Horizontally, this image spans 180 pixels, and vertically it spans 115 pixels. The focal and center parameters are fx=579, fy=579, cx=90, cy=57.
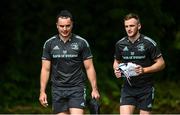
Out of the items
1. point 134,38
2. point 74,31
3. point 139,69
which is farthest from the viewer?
point 74,31

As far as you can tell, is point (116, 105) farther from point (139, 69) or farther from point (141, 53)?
point (139, 69)

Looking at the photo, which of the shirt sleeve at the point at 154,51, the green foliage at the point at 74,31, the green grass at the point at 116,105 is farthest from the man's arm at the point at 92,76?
the green foliage at the point at 74,31

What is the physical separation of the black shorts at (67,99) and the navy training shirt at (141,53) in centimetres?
85

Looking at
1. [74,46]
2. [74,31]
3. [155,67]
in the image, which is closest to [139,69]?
[155,67]

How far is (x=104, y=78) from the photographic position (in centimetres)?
1574

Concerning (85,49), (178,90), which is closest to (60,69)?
(85,49)

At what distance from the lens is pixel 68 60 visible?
28.8 feet

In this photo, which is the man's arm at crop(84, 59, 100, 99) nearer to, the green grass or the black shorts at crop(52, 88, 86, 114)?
the black shorts at crop(52, 88, 86, 114)

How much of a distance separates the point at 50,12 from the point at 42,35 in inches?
26.2

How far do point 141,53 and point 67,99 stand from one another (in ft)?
4.40

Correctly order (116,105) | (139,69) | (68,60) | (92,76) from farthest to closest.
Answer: (116,105) < (92,76) < (68,60) < (139,69)

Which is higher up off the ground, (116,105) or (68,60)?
(68,60)

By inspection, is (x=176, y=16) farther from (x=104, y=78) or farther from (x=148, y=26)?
(x=104, y=78)

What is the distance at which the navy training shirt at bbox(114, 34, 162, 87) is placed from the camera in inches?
351
